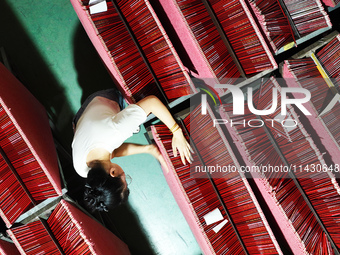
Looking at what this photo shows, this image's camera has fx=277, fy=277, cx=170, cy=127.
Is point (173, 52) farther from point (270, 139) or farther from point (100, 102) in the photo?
point (270, 139)

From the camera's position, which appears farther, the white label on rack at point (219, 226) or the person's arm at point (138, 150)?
the person's arm at point (138, 150)

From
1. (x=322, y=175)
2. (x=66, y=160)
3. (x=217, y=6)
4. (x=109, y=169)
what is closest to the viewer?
(x=109, y=169)

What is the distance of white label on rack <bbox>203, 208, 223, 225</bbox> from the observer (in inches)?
72.2

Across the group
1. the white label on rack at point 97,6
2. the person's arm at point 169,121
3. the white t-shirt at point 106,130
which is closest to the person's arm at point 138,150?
the person's arm at point 169,121

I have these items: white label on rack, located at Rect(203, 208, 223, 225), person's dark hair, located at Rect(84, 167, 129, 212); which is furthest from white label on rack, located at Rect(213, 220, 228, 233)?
person's dark hair, located at Rect(84, 167, 129, 212)

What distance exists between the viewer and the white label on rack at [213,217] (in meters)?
1.83

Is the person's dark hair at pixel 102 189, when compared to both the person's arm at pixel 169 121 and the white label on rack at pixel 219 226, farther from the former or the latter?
the white label on rack at pixel 219 226

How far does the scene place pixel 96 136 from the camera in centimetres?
171

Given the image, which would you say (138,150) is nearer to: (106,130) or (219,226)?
(106,130)

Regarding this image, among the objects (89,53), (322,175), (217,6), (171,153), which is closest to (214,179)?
(171,153)

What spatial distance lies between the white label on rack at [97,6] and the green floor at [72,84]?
0.81 m

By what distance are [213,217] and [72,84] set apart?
175 centimetres

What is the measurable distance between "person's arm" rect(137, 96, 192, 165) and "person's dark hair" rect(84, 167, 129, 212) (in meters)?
0.45

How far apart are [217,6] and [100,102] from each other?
1.06 m
